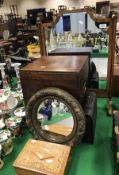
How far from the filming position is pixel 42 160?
4.74 ft

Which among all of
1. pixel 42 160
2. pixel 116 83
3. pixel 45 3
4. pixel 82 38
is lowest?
pixel 42 160

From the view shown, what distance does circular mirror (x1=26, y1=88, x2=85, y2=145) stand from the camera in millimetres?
1630

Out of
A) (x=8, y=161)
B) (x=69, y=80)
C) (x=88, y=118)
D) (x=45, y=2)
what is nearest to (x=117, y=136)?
(x=88, y=118)

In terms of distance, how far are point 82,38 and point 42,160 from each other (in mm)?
2705

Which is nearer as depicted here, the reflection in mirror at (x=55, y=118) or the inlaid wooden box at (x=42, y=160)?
the inlaid wooden box at (x=42, y=160)

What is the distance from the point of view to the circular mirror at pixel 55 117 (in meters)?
1.63

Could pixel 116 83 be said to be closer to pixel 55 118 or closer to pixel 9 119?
pixel 55 118

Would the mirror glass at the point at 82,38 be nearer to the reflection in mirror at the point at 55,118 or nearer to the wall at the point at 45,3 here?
the reflection in mirror at the point at 55,118

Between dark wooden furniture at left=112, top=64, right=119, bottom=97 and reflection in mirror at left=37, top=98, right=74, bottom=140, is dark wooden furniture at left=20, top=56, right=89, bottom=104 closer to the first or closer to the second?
reflection in mirror at left=37, top=98, right=74, bottom=140

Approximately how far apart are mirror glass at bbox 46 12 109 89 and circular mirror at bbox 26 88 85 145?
5.04 feet

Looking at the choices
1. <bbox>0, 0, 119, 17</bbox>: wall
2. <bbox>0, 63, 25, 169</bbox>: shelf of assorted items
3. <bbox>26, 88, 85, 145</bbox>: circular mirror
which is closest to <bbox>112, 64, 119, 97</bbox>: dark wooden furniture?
<bbox>26, 88, 85, 145</bbox>: circular mirror

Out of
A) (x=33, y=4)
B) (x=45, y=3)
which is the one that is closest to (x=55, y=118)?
(x=45, y=3)

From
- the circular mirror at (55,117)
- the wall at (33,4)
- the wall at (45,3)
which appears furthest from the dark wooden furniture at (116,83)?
the wall at (33,4)

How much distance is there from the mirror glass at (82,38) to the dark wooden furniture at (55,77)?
1507 mm
